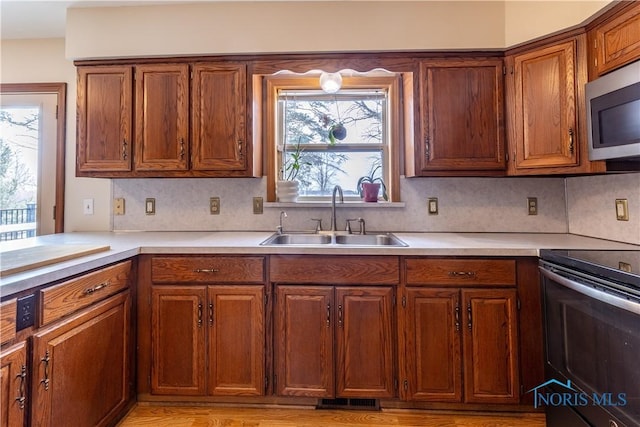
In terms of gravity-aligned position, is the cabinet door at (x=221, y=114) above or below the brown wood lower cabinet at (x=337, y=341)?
above

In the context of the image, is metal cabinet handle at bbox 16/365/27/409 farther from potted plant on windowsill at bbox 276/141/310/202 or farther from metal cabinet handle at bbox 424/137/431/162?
metal cabinet handle at bbox 424/137/431/162

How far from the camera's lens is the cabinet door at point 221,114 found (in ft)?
6.78

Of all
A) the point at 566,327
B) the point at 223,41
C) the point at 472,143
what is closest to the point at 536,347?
the point at 566,327

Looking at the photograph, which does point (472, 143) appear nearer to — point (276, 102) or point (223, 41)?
point (276, 102)

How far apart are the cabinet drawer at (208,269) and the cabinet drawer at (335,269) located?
102 mm

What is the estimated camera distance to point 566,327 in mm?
1407

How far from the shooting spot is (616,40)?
153 centimetres

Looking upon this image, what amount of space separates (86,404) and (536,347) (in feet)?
6.98

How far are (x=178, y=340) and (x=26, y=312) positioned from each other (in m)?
0.75

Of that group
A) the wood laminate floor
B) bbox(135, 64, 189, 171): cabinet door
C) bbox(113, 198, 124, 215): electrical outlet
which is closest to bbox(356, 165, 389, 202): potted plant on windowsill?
bbox(135, 64, 189, 171): cabinet door

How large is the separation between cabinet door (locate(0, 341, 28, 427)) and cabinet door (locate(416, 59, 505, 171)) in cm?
208

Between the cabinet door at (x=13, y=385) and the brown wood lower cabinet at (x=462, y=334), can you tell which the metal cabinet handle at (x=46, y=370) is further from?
the brown wood lower cabinet at (x=462, y=334)

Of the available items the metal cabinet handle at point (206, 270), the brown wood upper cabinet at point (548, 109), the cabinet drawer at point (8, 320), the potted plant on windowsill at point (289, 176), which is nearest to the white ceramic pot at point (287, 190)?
the potted plant on windowsill at point (289, 176)

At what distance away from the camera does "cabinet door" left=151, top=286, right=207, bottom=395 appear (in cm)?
172
